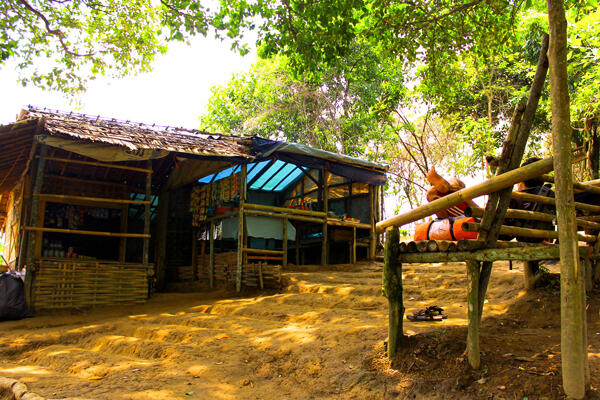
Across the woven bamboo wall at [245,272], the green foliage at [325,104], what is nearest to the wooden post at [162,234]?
the woven bamboo wall at [245,272]

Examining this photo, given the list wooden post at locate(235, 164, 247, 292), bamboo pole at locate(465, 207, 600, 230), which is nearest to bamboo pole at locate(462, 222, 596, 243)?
bamboo pole at locate(465, 207, 600, 230)

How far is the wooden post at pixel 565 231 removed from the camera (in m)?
2.70

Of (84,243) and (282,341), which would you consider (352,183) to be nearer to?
(84,243)

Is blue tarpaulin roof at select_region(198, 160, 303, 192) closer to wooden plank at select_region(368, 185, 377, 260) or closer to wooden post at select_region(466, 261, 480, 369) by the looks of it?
wooden plank at select_region(368, 185, 377, 260)

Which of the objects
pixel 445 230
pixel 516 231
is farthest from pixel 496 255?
pixel 445 230

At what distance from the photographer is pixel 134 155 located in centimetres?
855

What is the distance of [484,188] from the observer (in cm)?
352

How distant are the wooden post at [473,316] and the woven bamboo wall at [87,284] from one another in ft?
23.8

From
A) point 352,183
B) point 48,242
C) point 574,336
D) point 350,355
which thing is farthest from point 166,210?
point 574,336

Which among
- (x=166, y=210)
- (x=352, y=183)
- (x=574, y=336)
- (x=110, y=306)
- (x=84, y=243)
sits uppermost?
(x=352, y=183)

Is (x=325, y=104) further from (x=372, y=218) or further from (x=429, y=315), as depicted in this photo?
(x=429, y=315)

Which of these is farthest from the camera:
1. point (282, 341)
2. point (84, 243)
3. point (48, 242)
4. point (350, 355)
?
point (84, 243)

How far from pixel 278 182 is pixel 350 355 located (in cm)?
1142

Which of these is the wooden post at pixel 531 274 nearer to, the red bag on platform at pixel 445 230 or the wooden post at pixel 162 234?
the red bag on platform at pixel 445 230
